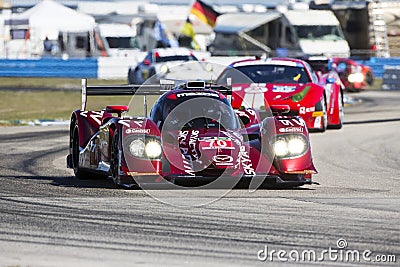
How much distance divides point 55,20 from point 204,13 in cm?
708

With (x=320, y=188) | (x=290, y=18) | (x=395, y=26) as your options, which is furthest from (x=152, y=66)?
(x=320, y=188)

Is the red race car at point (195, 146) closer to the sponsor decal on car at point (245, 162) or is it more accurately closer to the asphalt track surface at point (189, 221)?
the sponsor decal on car at point (245, 162)

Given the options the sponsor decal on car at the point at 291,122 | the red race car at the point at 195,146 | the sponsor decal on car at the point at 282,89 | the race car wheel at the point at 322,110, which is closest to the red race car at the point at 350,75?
the race car wheel at the point at 322,110

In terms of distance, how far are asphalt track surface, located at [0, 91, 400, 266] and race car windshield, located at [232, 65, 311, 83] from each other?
18.2 feet

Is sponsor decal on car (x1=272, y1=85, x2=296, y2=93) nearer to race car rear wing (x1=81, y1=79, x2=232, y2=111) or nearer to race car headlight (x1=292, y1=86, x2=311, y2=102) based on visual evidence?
race car headlight (x1=292, y1=86, x2=311, y2=102)

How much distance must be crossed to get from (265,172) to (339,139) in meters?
6.72

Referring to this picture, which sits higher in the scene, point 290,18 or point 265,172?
point 265,172

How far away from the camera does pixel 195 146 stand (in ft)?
32.0

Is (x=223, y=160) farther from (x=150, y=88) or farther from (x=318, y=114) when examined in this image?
(x=318, y=114)

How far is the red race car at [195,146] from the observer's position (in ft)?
31.6

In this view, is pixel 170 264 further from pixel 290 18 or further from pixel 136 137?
pixel 290 18

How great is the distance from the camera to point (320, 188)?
10.3 metres
